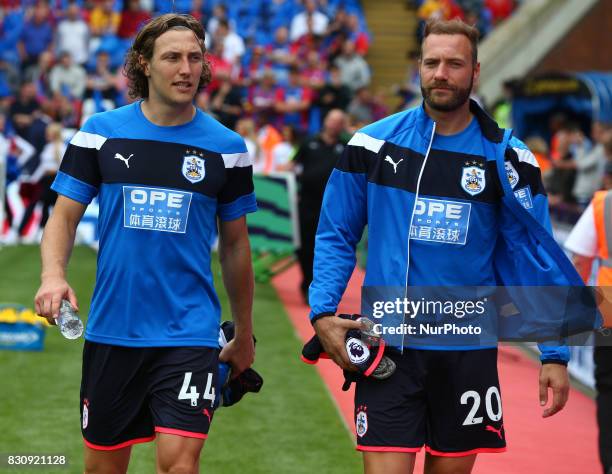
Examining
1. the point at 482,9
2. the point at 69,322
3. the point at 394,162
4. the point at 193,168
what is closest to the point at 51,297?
the point at 69,322

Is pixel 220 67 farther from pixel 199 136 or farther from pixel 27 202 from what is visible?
pixel 199 136

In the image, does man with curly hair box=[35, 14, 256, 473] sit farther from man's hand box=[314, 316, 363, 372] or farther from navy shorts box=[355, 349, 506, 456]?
navy shorts box=[355, 349, 506, 456]

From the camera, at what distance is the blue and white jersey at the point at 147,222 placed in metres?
4.65

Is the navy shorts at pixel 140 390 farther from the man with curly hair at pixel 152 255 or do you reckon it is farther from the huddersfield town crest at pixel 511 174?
the huddersfield town crest at pixel 511 174

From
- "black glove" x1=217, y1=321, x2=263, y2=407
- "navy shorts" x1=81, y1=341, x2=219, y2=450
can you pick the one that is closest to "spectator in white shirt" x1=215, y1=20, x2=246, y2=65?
"black glove" x1=217, y1=321, x2=263, y2=407

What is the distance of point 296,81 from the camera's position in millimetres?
23094

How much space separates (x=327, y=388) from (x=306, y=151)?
14.0ft

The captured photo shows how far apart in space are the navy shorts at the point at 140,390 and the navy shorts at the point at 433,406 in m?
0.61

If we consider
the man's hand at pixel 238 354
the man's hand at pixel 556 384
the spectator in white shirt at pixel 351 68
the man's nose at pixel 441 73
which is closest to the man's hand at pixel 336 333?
the man's hand at pixel 238 354

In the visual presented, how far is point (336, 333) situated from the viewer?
4512 millimetres

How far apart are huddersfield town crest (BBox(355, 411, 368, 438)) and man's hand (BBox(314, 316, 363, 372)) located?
0.65 feet

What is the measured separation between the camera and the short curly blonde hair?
4.83 m

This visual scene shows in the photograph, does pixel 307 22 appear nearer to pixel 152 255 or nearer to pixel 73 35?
pixel 73 35

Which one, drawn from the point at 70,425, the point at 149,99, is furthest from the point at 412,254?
the point at 70,425
